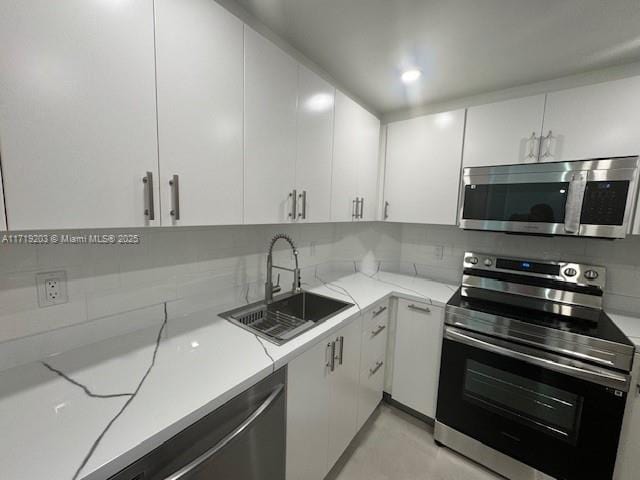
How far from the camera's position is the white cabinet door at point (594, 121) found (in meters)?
1.34

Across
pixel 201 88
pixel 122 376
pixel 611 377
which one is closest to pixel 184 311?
pixel 122 376

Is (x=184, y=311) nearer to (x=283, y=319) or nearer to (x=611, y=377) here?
(x=283, y=319)

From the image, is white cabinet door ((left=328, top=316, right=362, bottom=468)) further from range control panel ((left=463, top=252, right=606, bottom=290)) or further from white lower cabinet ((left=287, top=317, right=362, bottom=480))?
range control panel ((left=463, top=252, right=606, bottom=290))

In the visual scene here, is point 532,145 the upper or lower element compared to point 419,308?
upper

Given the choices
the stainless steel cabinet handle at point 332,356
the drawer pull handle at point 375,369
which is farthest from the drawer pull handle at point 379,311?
the stainless steel cabinet handle at point 332,356

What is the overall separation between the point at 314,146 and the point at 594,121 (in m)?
1.56

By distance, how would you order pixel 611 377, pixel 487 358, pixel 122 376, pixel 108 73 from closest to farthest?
pixel 108 73 → pixel 122 376 → pixel 611 377 → pixel 487 358

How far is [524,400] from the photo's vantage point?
1.41m

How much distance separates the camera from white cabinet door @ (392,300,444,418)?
173 centimetres

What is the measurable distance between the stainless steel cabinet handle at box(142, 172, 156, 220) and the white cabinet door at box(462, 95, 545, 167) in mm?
1891

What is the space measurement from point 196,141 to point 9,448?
0.93 metres

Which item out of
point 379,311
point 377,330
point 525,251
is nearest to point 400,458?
point 377,330

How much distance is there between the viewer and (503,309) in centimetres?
156

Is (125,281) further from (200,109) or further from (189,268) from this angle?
(200,109)
